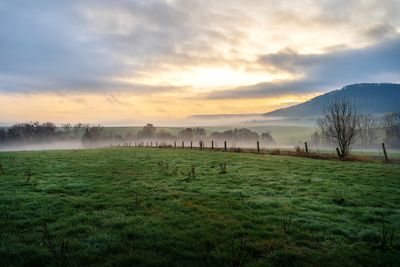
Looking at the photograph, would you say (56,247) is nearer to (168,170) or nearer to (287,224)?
(287,224)

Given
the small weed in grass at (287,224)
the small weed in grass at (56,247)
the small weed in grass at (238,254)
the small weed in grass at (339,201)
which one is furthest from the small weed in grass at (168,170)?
the small weed in grass at (238,254)

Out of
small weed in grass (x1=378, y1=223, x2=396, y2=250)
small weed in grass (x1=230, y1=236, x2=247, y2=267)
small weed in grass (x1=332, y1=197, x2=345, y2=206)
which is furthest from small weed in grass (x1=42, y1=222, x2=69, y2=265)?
small weed in grass (x1=332, y1=197, x2=345, y2=206)

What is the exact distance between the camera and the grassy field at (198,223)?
8016 mm

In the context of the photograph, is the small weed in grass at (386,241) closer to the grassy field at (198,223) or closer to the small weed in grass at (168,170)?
the grassy field at (198,223)

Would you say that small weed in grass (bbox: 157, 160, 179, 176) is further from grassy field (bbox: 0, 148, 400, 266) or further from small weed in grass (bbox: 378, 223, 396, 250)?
small weed in grass (bbox: 378, 223, 396, 250)

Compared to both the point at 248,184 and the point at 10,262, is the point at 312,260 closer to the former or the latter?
the point at 10,262

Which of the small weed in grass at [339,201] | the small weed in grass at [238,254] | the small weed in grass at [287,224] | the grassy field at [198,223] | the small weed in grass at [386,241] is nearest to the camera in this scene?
the small weed in grass at [238,254]

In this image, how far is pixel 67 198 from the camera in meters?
14.8

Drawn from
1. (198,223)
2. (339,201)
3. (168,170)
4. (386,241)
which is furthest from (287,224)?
(168,170)

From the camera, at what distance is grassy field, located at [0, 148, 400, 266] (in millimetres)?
8016

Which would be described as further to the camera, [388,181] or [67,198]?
[388,181]

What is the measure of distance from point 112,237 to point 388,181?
20277 mm

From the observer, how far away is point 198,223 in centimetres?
→ 1078

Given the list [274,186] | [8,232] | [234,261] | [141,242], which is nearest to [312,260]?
[234,261]
